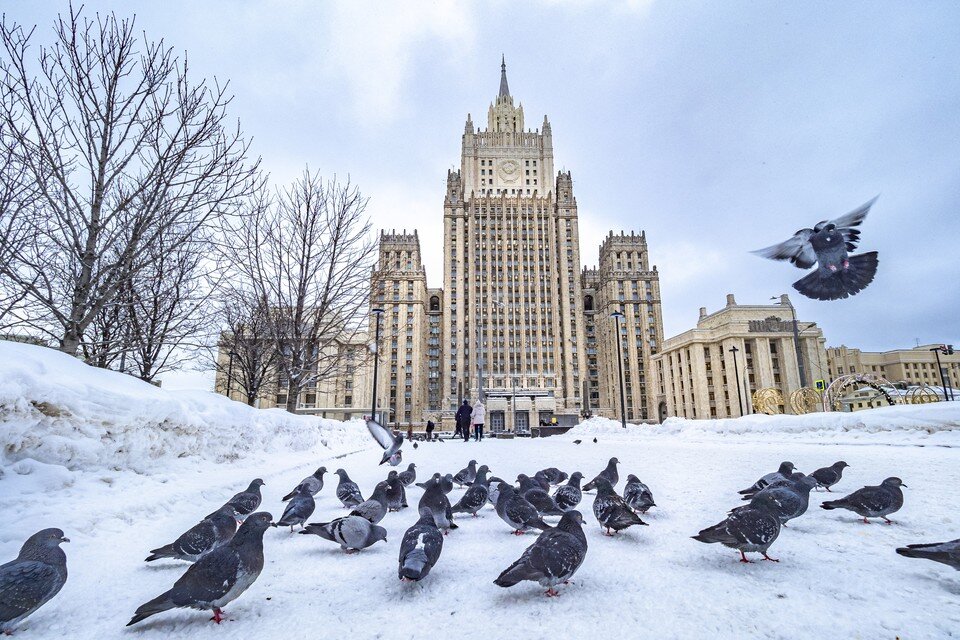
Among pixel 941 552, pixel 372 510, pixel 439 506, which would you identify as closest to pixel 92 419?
pixel 372 510

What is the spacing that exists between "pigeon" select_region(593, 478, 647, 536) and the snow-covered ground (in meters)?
0.13

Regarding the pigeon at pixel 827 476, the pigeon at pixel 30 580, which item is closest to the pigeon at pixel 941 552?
the pigeon at pixel 827 476

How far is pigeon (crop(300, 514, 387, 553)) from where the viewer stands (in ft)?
10.7

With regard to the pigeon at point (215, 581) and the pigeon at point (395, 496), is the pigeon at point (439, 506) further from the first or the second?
the pigeon at point (215, 581)

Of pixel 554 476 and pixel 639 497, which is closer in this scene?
pixel 639 497

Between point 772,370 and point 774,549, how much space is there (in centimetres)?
7752

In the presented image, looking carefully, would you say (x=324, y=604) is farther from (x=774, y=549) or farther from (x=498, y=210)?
(x=498, y=210)

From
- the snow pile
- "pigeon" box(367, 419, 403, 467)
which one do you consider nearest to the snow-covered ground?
the snow pile

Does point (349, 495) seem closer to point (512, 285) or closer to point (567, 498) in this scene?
point (567, 498)

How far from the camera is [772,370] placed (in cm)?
6756

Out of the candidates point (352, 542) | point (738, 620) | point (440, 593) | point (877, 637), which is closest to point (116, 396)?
point (352, 542)

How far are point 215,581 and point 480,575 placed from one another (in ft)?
4.80

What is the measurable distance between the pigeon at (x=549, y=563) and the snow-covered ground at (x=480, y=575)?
0.12 metres

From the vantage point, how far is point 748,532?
2.79m
